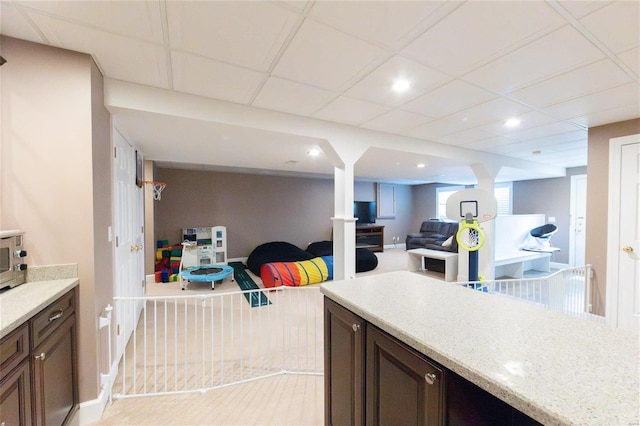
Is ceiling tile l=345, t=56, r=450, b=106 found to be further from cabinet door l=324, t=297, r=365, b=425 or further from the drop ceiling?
cabinet door l=324, t=297, r=365, b=425

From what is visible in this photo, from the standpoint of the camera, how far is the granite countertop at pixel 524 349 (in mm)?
655

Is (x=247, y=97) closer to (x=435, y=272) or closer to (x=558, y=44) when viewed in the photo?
(x=558, y=44)

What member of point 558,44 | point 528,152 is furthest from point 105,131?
point 528,152

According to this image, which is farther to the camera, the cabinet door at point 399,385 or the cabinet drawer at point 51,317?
the cabinet drawer at point 51,317

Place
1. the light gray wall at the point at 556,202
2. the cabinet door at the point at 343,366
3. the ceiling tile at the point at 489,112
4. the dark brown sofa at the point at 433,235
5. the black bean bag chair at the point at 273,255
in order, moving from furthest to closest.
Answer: the dark brown sofa at the point at 433,235 → the light gray wall at the point at 556,202 → the black bean bag chair at the point at 273,255 → the ceiling tile at the point at 489,112 → the cabinet door at the point at 343,366

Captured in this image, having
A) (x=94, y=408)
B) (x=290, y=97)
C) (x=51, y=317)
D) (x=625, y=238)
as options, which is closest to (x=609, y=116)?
(x=625, y=238)

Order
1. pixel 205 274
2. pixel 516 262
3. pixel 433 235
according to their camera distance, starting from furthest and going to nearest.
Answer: pixel 433 235 → pixel 516 262 → pixel 205 274

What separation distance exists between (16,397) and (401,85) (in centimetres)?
289

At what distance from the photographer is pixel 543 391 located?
69cm

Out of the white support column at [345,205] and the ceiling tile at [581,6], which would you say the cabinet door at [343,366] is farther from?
the ceiling tile at [581,6]

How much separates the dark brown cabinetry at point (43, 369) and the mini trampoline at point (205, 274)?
2.96 meters

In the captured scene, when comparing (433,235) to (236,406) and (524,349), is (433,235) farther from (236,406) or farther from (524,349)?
(524,349)

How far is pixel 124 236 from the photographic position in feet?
9.00

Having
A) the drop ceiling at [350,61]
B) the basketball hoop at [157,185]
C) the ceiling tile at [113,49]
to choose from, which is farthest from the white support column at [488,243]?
the basketball hoop at [157,185]
